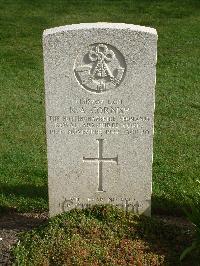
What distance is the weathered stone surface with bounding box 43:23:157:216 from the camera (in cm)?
523

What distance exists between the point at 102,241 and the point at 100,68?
157 cm

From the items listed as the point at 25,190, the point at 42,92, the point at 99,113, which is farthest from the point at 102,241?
the point at 42,92

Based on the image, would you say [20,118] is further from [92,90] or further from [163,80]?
[92,90]

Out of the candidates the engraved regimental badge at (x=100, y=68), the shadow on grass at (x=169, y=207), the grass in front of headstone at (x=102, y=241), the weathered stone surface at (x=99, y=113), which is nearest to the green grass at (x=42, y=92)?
the shadow on grass at (x=169, y=207)

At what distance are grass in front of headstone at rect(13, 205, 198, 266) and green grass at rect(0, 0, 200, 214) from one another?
623 millimetres

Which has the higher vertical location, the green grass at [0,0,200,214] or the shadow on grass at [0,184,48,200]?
the green grass at [0,0,200,214]

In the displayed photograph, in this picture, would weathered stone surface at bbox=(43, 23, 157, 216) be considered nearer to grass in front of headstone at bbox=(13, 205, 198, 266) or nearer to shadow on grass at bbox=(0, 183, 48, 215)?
grass in front of headstone at bbox=(13, 205, 198, 266)

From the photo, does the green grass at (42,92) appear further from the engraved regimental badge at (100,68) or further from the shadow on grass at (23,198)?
the engraved regimental badge at (100,68)

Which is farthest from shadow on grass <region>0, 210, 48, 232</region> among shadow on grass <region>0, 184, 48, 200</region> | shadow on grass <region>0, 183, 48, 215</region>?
shadow on grass <region>0, 184, 48, 200</region>

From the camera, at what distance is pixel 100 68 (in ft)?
17.5

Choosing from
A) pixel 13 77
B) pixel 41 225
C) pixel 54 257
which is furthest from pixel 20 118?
pixel 54 257

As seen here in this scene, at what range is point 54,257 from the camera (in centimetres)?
530

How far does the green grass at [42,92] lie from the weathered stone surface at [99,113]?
74 cm

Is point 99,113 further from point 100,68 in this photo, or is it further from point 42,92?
point 42,92
